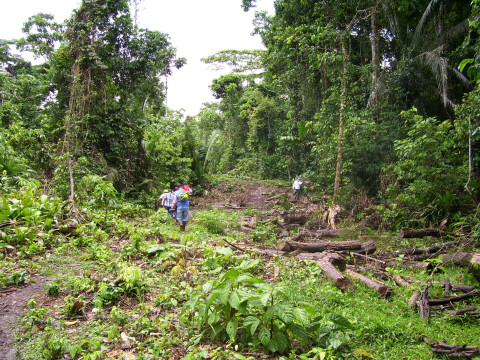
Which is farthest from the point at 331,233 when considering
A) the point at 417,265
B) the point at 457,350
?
the point at 457,350

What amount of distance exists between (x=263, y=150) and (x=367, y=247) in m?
18.5

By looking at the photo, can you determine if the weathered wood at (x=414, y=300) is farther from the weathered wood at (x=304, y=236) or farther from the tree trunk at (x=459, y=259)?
the weathered wood at (x=304, y=236)

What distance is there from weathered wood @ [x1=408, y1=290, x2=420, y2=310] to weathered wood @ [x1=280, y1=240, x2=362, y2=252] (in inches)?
92.3

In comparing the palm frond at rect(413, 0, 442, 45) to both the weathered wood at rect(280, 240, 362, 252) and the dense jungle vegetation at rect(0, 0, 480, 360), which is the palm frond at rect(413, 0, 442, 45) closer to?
the dense jungle vegetation at rect(0, 0, 480, 360)

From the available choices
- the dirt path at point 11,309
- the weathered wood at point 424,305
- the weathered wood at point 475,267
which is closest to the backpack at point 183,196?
the dirt path at point 11,309

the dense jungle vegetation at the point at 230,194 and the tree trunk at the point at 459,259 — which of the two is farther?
the tree trunk at the point at 459,259

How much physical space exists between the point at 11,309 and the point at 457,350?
15.3ft

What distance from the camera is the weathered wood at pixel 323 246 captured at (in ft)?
21.9

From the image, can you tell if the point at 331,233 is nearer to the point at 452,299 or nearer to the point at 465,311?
the point at 452,299

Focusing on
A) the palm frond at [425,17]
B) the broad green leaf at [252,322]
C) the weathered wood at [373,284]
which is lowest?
the weathered wood at [373,284]

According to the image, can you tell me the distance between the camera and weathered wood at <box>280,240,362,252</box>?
6672 millimetres

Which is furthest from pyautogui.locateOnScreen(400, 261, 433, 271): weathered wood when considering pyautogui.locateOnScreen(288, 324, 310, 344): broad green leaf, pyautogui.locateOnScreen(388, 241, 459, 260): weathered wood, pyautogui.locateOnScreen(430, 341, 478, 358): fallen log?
pyautogui.locateOnScreen(288, 324, 310, 344): broad green leaf

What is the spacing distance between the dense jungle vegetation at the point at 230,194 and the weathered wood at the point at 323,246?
54 cm

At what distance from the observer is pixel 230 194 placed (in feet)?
59.9
